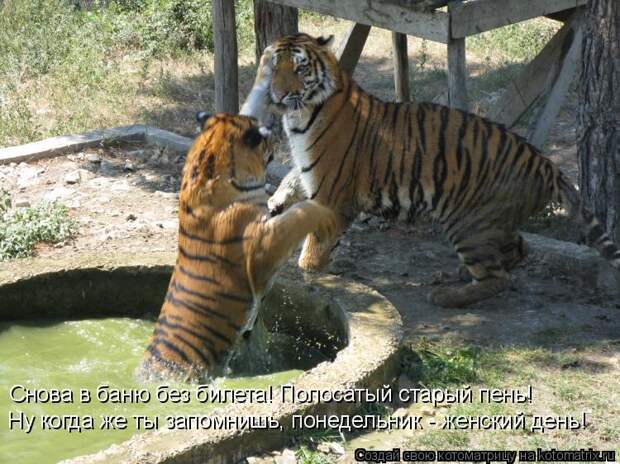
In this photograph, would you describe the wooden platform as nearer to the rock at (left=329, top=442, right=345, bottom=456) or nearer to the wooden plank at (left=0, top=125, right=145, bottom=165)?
the wooden plank at (left=0, top=125, right=145, bottom=165)

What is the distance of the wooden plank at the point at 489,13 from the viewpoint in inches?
274

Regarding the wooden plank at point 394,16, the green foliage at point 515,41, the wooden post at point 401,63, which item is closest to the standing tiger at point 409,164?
the wooden plank at point 394,16

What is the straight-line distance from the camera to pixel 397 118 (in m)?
6.72

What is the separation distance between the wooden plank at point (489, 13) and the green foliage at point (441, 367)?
2.51 metres

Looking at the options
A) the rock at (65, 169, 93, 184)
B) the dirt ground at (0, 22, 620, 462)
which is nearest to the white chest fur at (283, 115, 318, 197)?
the dirt ground at (0, 22, 620, 462)

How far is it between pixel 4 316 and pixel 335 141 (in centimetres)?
235

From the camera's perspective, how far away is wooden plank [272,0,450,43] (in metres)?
7.06

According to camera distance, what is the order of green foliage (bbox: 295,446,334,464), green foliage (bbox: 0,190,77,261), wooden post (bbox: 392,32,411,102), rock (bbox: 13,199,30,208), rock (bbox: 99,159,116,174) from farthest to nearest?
rock (bbox: 99,159,116,174), wooden post (bbox: 392,32,411,102), rock (bbox: 13,199,30,208), green foliage (bbox: 0,190,77,261), green foliage (bbox: 295,446,334,464)

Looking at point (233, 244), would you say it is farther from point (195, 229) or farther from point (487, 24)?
point (487, 24)

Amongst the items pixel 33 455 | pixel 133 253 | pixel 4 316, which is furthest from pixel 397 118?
pixel 33 455

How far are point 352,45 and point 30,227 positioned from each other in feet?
10.5

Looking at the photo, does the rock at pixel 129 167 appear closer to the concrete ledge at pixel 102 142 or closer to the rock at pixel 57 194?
the concrete ledge at pixel 102 142

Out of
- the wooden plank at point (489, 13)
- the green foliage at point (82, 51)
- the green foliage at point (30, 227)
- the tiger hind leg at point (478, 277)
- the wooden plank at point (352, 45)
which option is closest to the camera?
the tiger hind leg at point (478, 277)

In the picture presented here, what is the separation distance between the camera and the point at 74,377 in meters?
5.43
